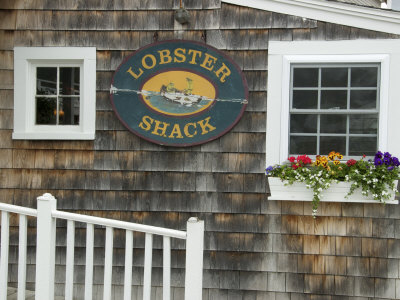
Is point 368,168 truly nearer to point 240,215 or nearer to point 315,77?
point 315,77

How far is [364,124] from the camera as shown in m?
3.42

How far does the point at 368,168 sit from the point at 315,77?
2.86 ft

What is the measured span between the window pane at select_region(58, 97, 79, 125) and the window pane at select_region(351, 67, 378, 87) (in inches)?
96.1

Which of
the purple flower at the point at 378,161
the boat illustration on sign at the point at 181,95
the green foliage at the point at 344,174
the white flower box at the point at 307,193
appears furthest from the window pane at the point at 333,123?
the boat illustration on sign at the point at 181,95

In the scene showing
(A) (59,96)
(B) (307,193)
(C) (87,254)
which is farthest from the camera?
(A) (59,96)

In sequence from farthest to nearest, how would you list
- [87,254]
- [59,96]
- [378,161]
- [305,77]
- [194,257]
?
[59,96] → [305,77] → [378,161] → [87,254] → [194,257]

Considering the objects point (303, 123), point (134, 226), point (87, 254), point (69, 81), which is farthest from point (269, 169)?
point (69, 81)

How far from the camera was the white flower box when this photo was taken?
10.8 feet

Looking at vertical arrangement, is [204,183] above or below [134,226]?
above

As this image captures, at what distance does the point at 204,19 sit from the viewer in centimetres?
357

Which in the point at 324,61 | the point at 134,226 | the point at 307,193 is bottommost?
the point at 134,226

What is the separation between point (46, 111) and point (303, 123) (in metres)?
2.31

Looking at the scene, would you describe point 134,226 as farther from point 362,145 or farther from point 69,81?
point 362,145

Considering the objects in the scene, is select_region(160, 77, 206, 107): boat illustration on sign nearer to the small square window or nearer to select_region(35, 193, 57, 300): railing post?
the small square window
